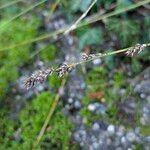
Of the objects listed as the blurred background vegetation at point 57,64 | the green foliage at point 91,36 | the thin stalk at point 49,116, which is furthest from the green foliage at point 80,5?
the thin stalk at point 49,116

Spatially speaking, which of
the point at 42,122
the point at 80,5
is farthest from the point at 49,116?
the point at 80,5

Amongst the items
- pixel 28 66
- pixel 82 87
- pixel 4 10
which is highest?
pixel 4 10

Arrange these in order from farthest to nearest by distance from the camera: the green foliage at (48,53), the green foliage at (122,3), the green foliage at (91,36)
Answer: the green foliage at (48,53) → the green foliage at (91,36) → the green foliage at (122,3)

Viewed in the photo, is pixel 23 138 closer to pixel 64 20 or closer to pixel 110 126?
pixel 110 126

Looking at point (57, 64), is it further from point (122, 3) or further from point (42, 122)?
point (122, 3)

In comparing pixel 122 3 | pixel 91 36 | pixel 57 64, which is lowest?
pixel 57 64

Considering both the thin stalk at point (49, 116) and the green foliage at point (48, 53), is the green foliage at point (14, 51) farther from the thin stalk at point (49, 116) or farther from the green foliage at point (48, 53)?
the thin stalk at point (49, 116)

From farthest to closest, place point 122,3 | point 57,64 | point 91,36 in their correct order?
point 57,64
point 91,36
point 122,3

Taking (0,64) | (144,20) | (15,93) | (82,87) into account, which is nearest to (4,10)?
(0,64)
